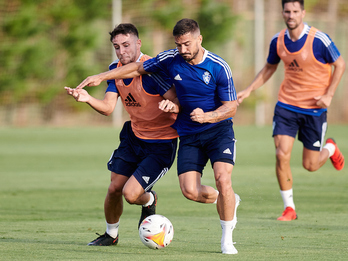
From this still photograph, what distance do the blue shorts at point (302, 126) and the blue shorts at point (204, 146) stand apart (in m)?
2.35

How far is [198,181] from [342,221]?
2.26 meters

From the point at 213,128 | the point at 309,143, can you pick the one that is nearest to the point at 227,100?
the point at 213,128

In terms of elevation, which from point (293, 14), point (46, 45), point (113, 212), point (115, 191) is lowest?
point (46, 45)

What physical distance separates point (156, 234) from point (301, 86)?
3.77 meters

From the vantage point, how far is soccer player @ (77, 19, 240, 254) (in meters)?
5.95

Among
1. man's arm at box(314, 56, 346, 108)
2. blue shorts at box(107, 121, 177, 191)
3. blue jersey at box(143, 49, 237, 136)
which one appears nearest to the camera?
blue jersey at box(143, 49, 237, 136)

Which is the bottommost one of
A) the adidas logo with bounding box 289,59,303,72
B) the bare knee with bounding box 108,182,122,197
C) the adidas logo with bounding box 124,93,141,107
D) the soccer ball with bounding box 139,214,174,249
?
the soccer ball with bounding box 139,214,174,249

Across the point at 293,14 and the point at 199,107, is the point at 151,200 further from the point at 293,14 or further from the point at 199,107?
the point at 293,14

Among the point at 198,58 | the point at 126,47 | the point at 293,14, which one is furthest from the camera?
the point at 293,14

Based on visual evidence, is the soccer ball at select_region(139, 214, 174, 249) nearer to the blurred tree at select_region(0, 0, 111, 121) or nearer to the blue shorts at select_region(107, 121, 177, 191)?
the blue shorts at select_region(107, 121, 177, 191)

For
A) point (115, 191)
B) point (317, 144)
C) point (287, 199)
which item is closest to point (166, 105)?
point (115, 191)

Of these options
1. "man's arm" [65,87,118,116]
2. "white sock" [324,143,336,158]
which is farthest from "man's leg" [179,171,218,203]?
"white sock" [324,143,336,158]

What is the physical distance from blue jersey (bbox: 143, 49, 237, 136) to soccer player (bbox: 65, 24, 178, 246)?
0.66 feet

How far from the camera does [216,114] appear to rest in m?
5.98
